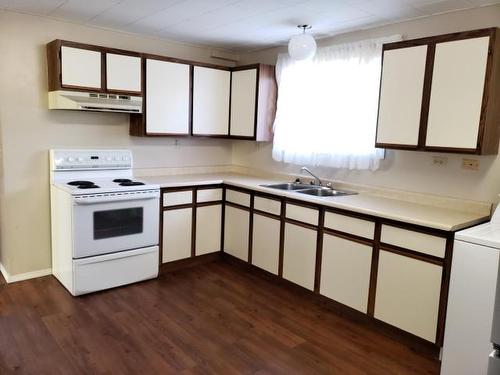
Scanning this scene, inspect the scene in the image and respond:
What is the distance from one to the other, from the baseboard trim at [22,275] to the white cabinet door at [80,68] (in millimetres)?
1744

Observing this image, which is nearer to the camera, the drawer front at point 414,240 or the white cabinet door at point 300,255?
the drawer front at point 414,240

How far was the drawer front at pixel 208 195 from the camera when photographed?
4039mm

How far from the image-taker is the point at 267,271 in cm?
380

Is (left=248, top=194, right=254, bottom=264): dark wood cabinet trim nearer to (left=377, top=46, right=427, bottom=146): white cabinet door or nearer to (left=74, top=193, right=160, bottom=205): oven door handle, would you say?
(left=74, top=193, right=160, bottom=205): oven door handle

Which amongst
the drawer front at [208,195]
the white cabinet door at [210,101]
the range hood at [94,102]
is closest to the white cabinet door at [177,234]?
the drawer front at [208,195]

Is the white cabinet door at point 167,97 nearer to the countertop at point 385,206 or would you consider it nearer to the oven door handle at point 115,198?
the countertop at point 385,206

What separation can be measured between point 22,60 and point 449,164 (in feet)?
11.8

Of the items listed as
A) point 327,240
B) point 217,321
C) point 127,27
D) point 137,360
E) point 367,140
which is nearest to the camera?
point 137,360

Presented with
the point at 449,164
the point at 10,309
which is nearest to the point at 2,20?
the point at 10,309

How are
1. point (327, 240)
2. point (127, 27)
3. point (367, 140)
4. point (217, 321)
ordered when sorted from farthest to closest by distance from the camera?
point (127, 27), point (367, 140), point (327, 240), point (217, 321)

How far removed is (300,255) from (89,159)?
7.13ft

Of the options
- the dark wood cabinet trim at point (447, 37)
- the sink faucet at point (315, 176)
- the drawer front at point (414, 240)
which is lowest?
the drawer front at point (414, 240)

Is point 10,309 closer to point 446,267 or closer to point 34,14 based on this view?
point 34,14

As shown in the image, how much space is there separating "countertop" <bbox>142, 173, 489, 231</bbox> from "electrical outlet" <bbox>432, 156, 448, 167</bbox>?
1.07 feet
